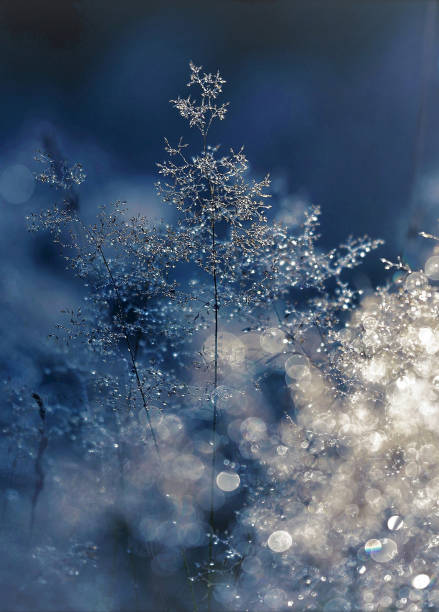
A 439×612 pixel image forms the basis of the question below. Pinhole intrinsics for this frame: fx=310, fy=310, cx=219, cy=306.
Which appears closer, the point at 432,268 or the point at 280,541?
the point at 432,268

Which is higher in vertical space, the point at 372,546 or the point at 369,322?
the point at 369,322

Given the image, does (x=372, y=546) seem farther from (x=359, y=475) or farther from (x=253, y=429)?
(x=253, y=429)

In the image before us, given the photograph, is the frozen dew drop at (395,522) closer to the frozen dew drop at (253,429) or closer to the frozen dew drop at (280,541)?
the frozen dew drop at (280,541)

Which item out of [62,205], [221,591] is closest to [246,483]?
[221,591]

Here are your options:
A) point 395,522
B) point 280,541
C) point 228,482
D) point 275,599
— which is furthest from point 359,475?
point 275,599

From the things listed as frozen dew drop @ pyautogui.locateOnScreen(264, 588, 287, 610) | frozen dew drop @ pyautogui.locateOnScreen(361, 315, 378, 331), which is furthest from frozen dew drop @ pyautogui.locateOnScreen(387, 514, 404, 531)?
frozen dew drop @ pyautogui.locateOnScreen(361, 315, 378, 331)

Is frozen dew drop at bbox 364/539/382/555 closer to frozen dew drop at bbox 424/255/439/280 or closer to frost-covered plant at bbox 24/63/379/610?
frost-covered plant at bbox 24/63/379/610

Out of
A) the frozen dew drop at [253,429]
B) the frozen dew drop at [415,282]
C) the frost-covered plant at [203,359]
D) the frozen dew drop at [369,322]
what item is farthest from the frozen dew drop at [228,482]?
the frozen dew drop at [415,282]

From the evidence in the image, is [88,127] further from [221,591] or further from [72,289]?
[221,591]
